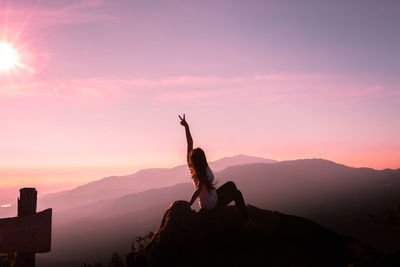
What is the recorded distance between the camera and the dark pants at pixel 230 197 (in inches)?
298

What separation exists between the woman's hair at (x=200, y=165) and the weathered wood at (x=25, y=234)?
3789 mm

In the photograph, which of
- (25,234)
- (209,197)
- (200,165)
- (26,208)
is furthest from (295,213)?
(25,234)

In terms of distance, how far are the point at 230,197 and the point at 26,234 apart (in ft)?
15.7

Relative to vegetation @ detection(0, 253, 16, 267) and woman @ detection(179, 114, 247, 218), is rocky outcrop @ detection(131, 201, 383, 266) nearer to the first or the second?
woman @ detection(179, 114, 247, 218)

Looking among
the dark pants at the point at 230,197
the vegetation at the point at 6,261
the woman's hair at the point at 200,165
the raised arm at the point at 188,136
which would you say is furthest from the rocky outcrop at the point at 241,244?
the vegetation at the point at 6,261

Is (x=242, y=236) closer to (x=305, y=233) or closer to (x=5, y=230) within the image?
(x=305, y=233)

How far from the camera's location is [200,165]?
7332mm

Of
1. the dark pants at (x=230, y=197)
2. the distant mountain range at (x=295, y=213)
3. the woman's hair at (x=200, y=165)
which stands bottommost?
the distant mountain range at (x=295, y=213)

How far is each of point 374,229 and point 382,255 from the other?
83579mm

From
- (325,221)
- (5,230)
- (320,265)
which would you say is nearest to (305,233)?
(320,265)

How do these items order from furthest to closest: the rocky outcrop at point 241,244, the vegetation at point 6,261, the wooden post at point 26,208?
1. the vegetation at point 6,261
2. the wooden post at point 26,208
3. the rocky outcrop at point 241,244

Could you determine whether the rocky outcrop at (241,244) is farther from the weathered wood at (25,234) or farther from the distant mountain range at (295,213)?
the distant mountain range at (295,213)

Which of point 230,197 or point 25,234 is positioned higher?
point 230,197

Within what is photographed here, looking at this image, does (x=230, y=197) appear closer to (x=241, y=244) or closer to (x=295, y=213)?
(x=241, y=244)
